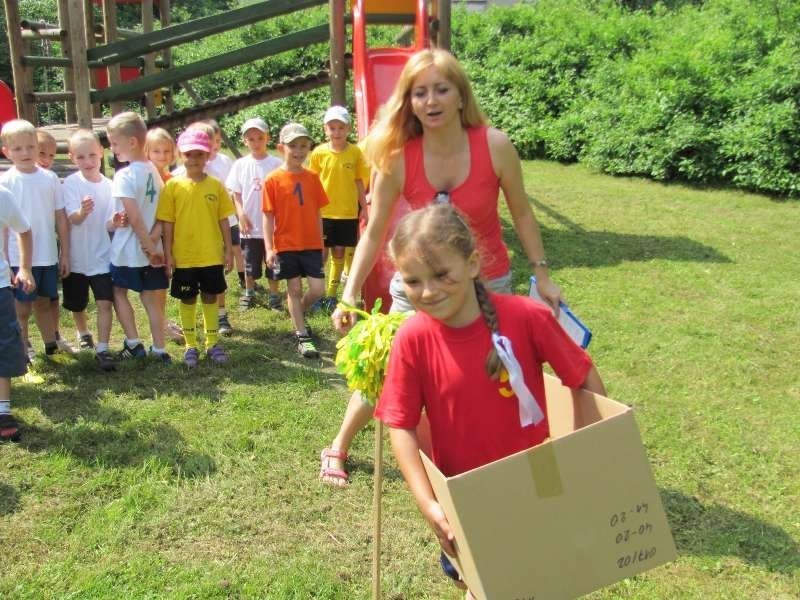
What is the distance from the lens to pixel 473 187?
2953 millimetres

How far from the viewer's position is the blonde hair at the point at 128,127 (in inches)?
206

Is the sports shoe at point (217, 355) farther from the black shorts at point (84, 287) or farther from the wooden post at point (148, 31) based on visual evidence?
the wooden post at point (148, 31)

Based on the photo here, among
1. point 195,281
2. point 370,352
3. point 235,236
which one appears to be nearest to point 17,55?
point 235,236

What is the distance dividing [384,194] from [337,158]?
3946 mm

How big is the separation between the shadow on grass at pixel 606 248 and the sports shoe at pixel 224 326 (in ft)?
10.3

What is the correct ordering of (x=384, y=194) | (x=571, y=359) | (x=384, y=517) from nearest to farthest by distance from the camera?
1. (x=571, y=359)
2. (x=384, y=194)
3. (x=384, y=517)

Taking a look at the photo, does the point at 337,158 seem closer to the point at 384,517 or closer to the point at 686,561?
the point at 384,517

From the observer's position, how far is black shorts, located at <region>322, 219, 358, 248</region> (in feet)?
22.9

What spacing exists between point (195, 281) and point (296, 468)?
199 cm

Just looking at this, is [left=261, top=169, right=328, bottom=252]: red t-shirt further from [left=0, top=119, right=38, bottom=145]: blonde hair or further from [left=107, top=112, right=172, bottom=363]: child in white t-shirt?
[left=0, top=119, right=38, bottom=145]: blonde hair

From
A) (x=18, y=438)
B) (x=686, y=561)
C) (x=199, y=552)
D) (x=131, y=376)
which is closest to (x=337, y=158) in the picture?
(x=131, y=376)

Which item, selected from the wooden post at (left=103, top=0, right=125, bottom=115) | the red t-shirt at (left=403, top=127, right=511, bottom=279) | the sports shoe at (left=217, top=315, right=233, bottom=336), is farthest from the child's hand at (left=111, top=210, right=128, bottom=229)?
the wooden post at (left=103, top=0, right=125, bottom=115)

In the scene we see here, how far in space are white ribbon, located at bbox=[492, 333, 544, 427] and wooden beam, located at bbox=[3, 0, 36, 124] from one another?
7.99 metres

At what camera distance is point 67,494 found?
3.88 meters
